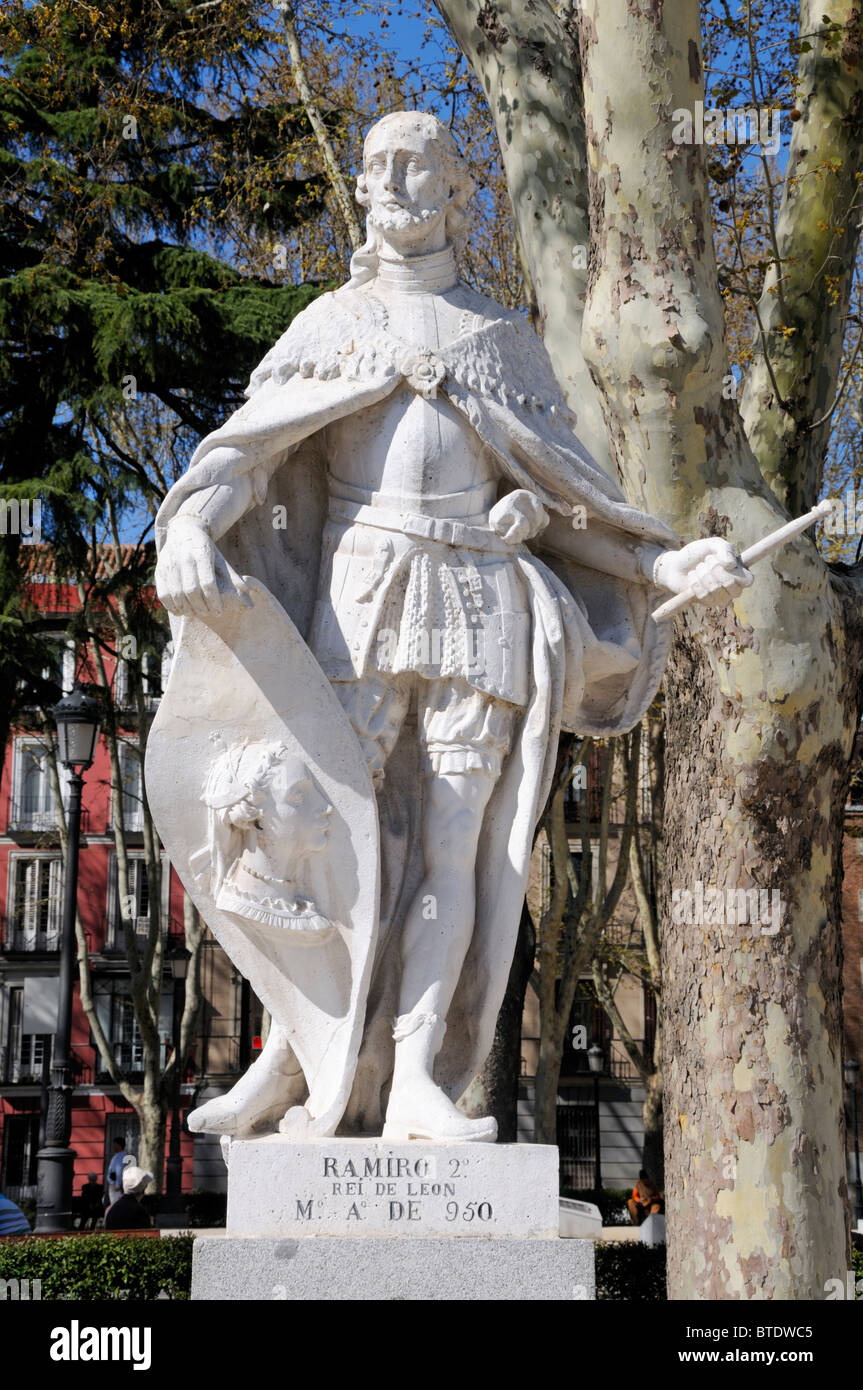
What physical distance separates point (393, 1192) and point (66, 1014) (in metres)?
9.79

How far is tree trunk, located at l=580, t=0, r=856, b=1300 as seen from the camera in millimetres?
7914

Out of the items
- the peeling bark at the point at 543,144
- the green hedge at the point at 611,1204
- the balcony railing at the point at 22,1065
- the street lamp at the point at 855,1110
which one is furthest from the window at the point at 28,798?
the peeling bark at the point at 543,144

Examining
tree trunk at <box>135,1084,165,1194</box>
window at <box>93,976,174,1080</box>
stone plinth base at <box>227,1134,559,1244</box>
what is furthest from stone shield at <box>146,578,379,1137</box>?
window at <box>93,976,174,1080</box>

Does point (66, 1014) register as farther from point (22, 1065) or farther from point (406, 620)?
point (22, 1065)

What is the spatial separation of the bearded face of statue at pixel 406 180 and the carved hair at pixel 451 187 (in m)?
0.02

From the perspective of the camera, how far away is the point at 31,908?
39.3 meters

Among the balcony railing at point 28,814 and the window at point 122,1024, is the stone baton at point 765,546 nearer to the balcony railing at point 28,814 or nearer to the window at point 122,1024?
the window at point 122,1024

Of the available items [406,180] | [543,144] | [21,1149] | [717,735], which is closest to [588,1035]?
[21,1149]

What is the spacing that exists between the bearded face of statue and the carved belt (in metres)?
0.85

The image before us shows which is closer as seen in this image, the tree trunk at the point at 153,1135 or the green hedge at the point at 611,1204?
the tree trunk at the point at 153,1135

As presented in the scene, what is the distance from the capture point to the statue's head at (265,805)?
4.56m

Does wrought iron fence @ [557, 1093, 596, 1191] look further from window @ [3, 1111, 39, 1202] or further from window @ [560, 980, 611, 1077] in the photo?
window @ [3, 1111, 39, 1202]
